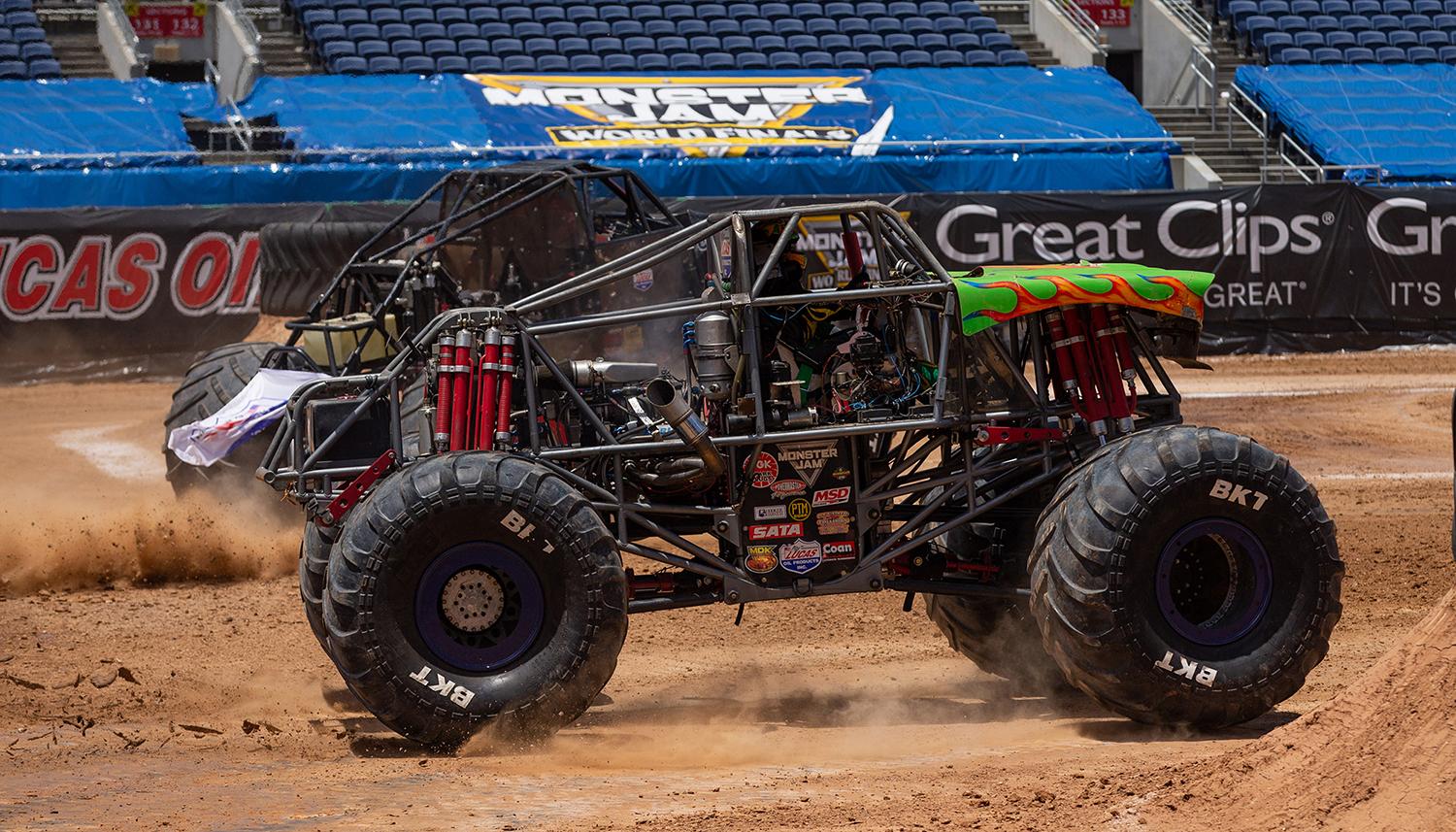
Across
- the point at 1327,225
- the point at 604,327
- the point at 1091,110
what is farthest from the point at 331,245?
the point at 1091,110

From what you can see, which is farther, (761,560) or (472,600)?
(761,560)

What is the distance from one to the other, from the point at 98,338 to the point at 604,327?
14.1 meters

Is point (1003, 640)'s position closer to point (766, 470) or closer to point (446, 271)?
point (766, 470)

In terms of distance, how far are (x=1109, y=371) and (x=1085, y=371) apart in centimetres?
10

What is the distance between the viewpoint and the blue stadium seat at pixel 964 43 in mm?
28516

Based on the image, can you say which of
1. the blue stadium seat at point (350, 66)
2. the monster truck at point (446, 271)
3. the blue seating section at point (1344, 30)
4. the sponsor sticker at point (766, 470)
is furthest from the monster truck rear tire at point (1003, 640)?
the blue seating section at point (1344, 30)

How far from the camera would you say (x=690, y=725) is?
7.08 m

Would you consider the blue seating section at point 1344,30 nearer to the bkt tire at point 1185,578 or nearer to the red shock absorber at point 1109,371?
the red shock absorber at point 1109,371

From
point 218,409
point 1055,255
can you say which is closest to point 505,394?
point 218,409

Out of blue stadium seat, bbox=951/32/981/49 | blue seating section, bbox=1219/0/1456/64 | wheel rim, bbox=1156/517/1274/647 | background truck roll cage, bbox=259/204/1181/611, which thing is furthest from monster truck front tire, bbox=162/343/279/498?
blue seating section, bbox=1219/0/1456/64

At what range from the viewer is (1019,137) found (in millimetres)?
25031

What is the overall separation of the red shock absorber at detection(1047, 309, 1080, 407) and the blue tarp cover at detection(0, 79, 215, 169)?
56.1ft

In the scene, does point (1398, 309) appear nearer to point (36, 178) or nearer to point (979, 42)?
point (979, 42)

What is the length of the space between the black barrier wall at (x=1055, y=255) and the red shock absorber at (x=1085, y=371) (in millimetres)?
11748
